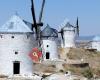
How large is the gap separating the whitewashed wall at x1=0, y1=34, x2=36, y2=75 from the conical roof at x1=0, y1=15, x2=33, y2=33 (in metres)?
0.49

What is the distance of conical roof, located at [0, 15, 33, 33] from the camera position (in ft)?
119

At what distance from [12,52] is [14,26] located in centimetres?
210

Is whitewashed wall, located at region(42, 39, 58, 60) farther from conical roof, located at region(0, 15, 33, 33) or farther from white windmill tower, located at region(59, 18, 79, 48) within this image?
conical roof, located at region(0, 15, 33, 33)

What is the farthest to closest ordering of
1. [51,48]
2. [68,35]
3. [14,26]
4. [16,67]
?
[68,35] → [51,48] → [14,26] → [16,67]

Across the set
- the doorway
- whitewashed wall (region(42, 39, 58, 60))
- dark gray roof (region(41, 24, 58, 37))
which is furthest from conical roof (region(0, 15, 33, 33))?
dark gray roof (region(41, 24, 58, 37))

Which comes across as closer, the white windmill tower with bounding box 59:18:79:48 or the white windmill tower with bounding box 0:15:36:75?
the white windmill tower with bounding box 0:15:36:75

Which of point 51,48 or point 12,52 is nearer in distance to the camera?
point 12,52

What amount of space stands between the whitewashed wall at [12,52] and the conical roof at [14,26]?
0.49 meters

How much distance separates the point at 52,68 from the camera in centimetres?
4775

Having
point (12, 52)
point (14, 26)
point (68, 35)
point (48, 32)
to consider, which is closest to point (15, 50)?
point (12, 52)

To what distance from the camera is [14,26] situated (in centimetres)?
3653

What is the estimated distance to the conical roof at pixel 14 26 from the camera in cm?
3622

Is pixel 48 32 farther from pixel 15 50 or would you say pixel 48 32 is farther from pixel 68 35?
pixel 15 50

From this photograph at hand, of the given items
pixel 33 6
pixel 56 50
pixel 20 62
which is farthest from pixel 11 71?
pixel 56 50
